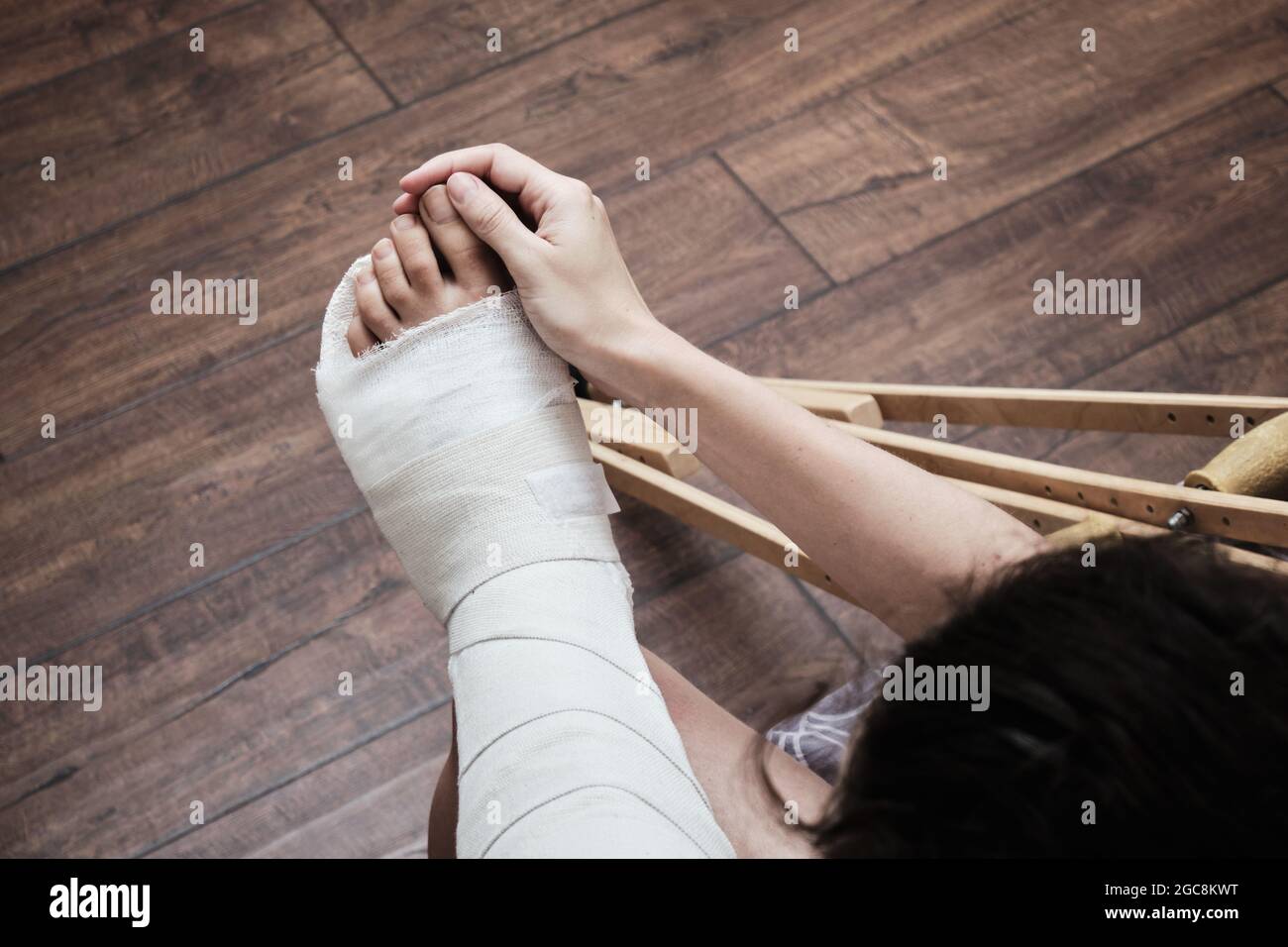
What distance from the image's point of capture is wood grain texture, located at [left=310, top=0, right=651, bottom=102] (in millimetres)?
1521

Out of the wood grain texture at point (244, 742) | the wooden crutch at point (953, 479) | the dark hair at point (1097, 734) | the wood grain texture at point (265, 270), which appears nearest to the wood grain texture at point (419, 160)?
the wood grain texture at point (265, 270)

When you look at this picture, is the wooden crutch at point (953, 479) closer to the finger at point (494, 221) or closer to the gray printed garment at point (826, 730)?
the gray printed garment at point (826, 730)

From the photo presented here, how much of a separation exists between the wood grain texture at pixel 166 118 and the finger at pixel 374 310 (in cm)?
69

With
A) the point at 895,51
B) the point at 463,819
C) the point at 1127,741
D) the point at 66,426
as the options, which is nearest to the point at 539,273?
the point at 463,819

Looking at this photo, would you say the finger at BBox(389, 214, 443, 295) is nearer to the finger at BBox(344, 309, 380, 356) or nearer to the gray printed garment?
the finger at BBox(344, 309, 380, 356)

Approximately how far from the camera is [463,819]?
0.68 meters

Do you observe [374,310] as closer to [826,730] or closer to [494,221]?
[494,221]

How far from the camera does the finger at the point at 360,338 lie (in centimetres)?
87

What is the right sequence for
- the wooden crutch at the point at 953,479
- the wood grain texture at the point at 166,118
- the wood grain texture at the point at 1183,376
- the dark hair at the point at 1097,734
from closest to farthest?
the dark hair at the point at 1097,734, the wooden crutch at the point at 953,479, the wood grain texture at the point at 1183,376, the wood grain texture at the point at 166,118

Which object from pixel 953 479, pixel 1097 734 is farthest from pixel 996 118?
pixel 1097 734

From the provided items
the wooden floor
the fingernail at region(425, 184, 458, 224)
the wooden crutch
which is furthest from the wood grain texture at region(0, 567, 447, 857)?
the fingernail at region(425, 184, 458, 224)

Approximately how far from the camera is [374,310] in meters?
0.85
